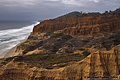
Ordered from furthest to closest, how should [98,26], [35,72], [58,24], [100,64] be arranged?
1. [58,24]
2. [98,26]
3. [35,72]
4. [100,64]

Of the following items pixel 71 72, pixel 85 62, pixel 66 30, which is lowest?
pixel 71 72

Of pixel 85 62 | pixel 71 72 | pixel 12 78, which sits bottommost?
pixel 12 78

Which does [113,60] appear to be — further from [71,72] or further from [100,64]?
[71,72]

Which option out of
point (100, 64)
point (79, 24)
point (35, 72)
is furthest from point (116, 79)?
point (79, 24)

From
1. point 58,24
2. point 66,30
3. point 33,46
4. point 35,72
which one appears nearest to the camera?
point 35,72

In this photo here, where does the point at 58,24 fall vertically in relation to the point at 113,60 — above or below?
above

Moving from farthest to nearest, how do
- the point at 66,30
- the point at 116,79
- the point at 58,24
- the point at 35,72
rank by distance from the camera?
1. the point at 58,24
2. the point at 66,30
3. the point at 35,72
4. the point at 116,79

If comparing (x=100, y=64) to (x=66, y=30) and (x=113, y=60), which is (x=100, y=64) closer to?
(x=113, y=60)

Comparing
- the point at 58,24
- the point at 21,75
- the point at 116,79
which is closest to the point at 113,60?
the point at 116,79

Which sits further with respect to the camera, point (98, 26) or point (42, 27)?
point (42, 27)
